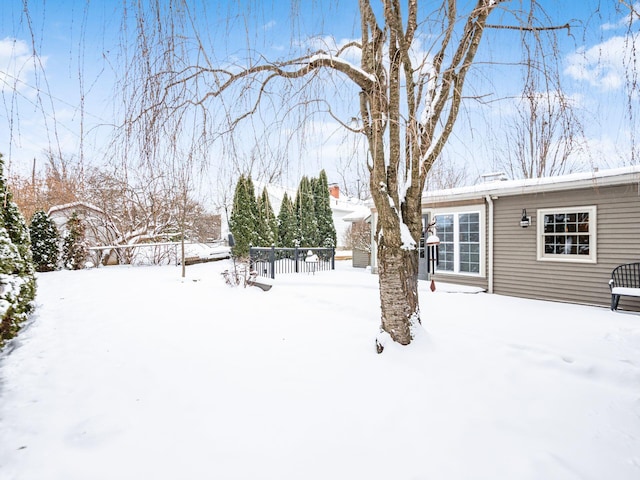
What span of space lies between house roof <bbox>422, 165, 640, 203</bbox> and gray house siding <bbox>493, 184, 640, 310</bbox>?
0.72 feet

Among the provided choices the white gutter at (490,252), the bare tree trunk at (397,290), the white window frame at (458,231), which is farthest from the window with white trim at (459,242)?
the bare tree trunk at (397,290)

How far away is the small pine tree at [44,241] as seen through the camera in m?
10.1

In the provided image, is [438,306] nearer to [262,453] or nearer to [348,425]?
[348,425]

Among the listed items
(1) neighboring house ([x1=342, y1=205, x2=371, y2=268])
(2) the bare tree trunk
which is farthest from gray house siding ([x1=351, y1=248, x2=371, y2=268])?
(2) the bare tree trunk

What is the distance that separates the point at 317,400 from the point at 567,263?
6.52 m

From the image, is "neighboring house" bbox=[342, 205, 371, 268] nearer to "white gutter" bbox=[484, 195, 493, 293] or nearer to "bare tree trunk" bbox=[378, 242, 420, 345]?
"white gutter" bbox=[484, 195, 493, 293]

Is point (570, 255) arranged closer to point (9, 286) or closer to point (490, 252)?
point (490, 252)

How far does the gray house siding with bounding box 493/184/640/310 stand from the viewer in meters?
5.96

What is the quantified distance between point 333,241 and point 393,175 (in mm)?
14301

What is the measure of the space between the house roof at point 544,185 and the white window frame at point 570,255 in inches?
17.2

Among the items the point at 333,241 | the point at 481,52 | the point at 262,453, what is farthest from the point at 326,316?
the point at 333,241

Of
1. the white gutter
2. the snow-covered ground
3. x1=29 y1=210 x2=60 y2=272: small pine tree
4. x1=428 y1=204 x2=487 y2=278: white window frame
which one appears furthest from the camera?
x1=29 y1=210 x2=60 y2=272: small pine tree

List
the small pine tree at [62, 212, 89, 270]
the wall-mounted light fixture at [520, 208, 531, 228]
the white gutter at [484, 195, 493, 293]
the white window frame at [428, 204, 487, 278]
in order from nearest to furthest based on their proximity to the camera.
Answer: the wall-mounted light fixture at [520, 208, 531, 228] → the white gutter at [484, 195, 493, 293] → the white window frame at [428, 204, 487, 278] → the small pine tree at [62, 212, 89, 270]

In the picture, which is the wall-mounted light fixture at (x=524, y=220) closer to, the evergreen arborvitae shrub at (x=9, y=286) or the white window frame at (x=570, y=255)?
the white window frame at (x=570, y=255)
